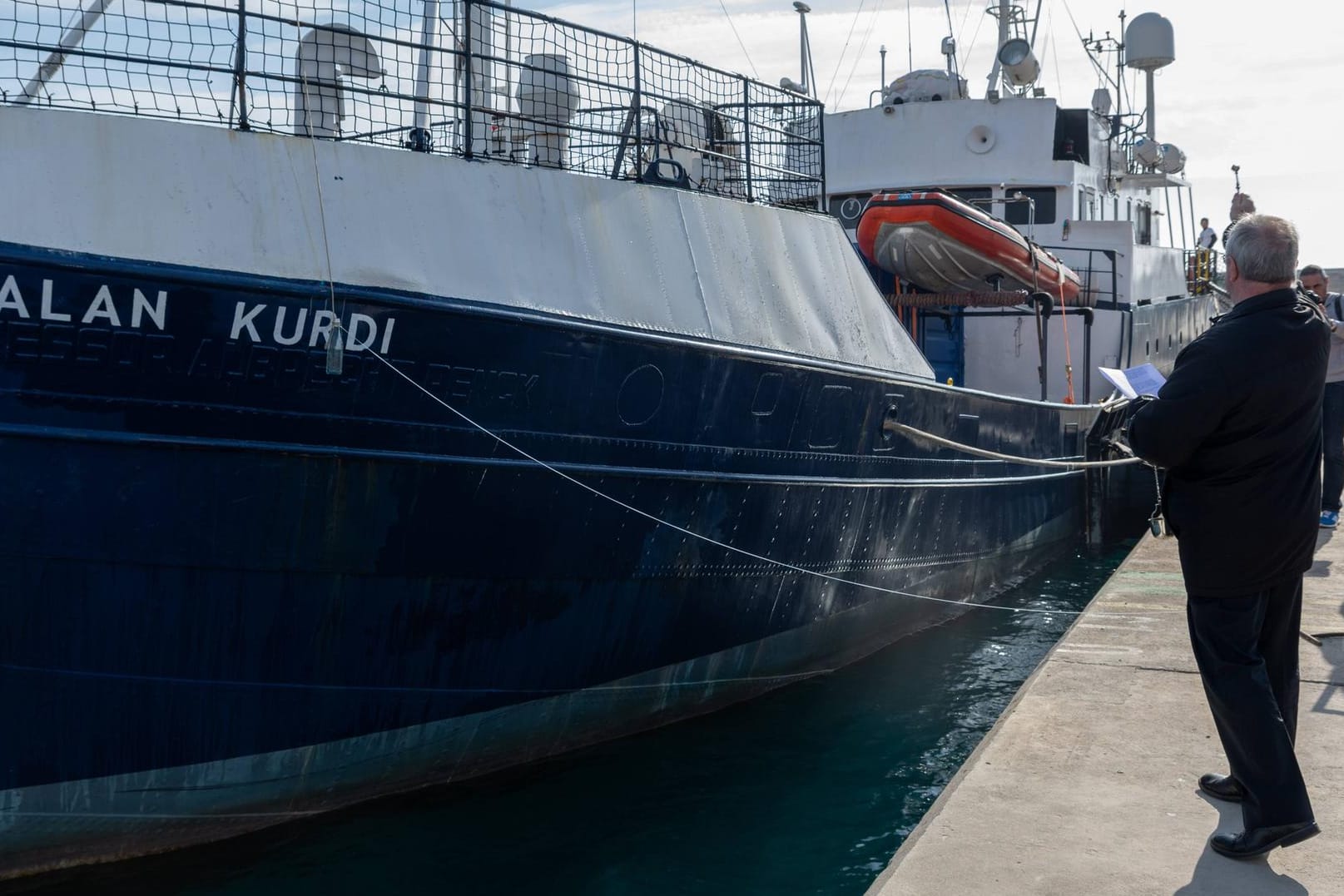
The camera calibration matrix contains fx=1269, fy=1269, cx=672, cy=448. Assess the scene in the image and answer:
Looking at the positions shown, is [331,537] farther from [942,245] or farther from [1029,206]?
[1029,206]

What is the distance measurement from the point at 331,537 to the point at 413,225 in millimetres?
1263

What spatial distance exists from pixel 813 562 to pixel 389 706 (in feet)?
8.25

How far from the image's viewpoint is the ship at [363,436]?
440cm

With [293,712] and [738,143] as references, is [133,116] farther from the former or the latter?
[738,143]

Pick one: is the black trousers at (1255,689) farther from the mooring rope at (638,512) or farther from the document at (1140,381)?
the mooring rope at (638,512)

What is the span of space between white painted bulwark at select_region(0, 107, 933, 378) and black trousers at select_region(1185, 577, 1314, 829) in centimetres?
296

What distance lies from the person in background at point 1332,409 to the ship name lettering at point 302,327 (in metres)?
5.27

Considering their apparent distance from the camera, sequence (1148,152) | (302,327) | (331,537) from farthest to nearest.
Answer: (1148,152), (331,537), (302,327)

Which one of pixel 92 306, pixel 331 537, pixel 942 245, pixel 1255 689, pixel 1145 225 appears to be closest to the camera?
pixel 1255 689

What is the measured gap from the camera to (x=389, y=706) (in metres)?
5.14

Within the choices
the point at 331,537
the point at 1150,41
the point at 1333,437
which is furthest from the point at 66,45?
the point at 1150,41

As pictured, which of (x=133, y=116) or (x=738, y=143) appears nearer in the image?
(x=133, y=116)

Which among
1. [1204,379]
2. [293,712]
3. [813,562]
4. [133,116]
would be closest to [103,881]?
[293,712]

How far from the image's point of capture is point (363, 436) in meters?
4.78
